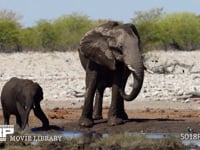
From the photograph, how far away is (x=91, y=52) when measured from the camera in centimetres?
2091

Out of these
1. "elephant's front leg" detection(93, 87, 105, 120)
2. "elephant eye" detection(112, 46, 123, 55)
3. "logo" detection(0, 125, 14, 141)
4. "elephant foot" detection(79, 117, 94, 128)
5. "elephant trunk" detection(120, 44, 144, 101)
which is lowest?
"logo" detection(0, 125, 14, 141)

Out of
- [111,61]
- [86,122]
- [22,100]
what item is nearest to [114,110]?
[86,122]

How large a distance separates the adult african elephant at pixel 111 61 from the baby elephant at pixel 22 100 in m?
1.17

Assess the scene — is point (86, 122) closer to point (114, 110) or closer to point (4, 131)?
point (114, 110)

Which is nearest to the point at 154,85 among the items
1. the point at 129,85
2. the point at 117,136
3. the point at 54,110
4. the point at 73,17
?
the point at 129,85

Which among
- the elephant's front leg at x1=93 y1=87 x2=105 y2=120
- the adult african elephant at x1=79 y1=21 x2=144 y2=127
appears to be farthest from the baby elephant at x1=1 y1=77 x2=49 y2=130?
the elephant's front leg at x1=93 y1=87 x2=105 y2=120

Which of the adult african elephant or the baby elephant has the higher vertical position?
the adult african elephant

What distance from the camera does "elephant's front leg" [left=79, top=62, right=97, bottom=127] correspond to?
68.8 feet

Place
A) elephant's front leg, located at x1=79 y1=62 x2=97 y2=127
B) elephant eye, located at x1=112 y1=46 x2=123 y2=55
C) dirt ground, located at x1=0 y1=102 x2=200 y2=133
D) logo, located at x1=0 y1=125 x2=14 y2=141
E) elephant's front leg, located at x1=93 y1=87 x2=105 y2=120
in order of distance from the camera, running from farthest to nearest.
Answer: elephant's front leg, located at x1=93 y1=87 x2=105 y2=120 → elephant's front leg, located at x1=79 y1=62 x2=97 y2=127 → dirt ground, located at x1=0 y1=102 x2=200 y2=133 → elephant eye, located at x1=112 y1=46 x2=123 y2=55 → logo, located at x1=0 y1=125 x2=14 y2=141

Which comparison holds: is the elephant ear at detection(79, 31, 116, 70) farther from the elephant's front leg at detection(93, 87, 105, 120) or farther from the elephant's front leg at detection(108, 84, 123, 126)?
the elephant's front leg at detection(93, 87, 105, 120)

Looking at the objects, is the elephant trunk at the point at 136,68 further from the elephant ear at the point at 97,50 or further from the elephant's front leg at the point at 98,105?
the elephant's front leg at the point at 98,105

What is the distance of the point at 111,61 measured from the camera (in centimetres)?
2017

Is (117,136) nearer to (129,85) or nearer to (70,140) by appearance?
(70,140)

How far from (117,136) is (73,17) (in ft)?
199
